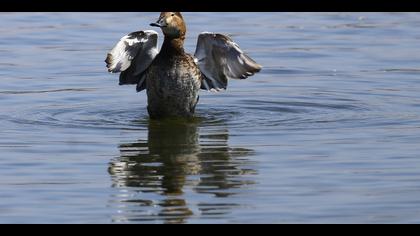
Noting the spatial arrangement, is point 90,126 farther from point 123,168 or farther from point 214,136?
point 123,168

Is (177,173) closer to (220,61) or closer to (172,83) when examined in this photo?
(172,83)

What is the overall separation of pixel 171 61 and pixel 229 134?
1089 millimetres

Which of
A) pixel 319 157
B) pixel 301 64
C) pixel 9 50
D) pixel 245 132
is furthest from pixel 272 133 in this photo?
pixel 9 50

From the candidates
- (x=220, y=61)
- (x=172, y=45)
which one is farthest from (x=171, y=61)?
(x=220, y=61)

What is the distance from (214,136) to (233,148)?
0.66m

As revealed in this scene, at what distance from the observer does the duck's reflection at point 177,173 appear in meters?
7.95

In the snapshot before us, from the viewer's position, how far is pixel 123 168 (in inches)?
368

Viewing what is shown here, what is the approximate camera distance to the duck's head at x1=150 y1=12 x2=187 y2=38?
1146 centimetres

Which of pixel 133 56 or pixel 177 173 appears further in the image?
pixel 133 56

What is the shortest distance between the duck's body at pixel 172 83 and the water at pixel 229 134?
14 centimetres

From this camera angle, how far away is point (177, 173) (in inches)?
359

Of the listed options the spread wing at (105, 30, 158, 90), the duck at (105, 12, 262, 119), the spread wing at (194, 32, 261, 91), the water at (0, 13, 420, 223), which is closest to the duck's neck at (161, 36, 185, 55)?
the duck at (105, 12, 262, 119)

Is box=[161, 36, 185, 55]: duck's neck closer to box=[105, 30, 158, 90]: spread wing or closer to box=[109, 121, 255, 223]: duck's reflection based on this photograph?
box=[105, 30, 158, 90]: spread wing
